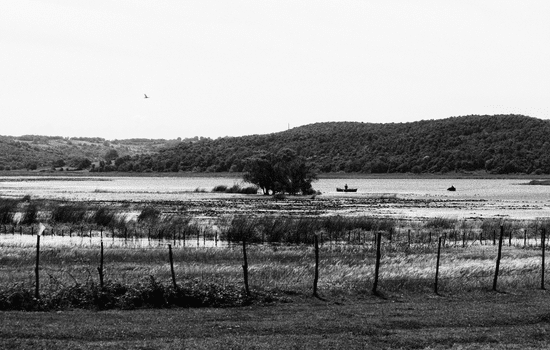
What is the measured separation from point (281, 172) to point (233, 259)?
69679 mm

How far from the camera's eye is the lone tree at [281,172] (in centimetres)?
10219

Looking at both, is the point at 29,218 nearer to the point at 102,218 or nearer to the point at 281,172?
the point at 102,218

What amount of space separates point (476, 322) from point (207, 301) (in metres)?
6.72

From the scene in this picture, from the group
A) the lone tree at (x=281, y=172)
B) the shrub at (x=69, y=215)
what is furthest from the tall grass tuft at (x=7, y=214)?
the lone tree at (x=281, y=172)

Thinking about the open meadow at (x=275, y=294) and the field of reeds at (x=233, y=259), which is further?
the field of reeds at (x=233, y=259)

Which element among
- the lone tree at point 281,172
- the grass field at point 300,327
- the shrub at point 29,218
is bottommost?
the shrub at point 29,218

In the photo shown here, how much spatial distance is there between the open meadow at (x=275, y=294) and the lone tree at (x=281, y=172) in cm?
5833

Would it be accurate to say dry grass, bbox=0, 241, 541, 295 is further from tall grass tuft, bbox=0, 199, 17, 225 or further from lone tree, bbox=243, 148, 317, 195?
lone tree, bbox=243, 148, 317, 195

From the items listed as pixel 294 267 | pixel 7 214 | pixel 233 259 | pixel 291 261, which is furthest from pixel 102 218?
pixel 294 267

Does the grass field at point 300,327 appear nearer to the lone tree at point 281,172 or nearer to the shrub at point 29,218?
the shrub at point 29,218

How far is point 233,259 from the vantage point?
33.8 meters

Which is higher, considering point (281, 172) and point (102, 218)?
point (281, 172)

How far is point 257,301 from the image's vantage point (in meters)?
21.3

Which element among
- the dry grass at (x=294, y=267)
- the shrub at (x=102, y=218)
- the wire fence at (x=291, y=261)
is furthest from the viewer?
the shrub at (x=102, y=218)
